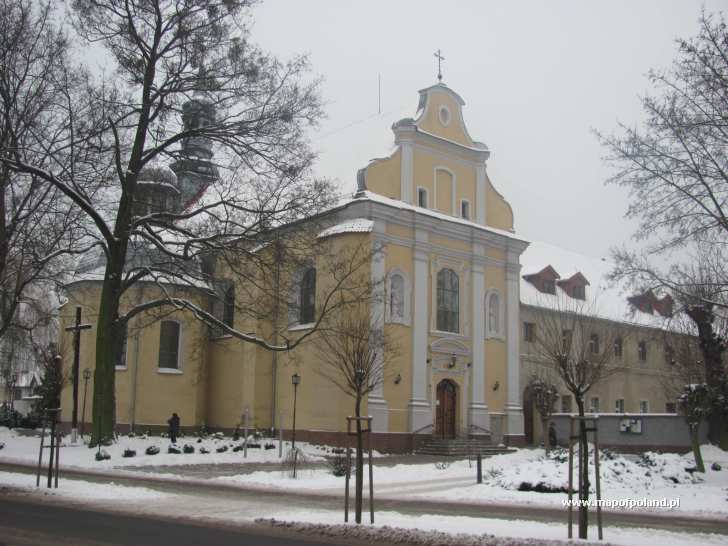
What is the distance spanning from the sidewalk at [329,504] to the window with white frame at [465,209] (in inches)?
748

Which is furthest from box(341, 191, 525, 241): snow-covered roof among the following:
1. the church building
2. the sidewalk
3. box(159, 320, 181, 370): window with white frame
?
the sidewalk

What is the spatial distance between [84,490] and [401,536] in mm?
8351

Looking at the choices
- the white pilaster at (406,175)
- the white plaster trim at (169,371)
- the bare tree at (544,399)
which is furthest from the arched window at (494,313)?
the white plaster trim at (169,371)

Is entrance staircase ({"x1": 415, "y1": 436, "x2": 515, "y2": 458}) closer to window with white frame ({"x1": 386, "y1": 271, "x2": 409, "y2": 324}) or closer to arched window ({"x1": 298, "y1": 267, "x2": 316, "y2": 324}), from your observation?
window with white frame ({"x1": 386, "y1": 271, "x2": 409, "y2": 324})

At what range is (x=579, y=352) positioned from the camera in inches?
1234

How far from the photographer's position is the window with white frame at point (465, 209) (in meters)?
38.1

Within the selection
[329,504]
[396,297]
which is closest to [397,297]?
[396,297]

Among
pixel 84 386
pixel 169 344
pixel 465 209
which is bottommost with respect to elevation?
pixel 84 386

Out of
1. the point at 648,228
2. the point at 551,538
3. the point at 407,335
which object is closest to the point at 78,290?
the point at 407,335

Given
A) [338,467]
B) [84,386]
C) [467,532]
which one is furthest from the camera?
[84,386]

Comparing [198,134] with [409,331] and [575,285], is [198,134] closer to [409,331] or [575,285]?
[409,331]

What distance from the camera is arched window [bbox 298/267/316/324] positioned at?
116ft

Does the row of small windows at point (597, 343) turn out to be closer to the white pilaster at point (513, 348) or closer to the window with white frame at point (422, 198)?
the white pilaster at point (513, 348)

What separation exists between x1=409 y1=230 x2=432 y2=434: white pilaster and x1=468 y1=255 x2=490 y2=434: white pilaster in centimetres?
294
